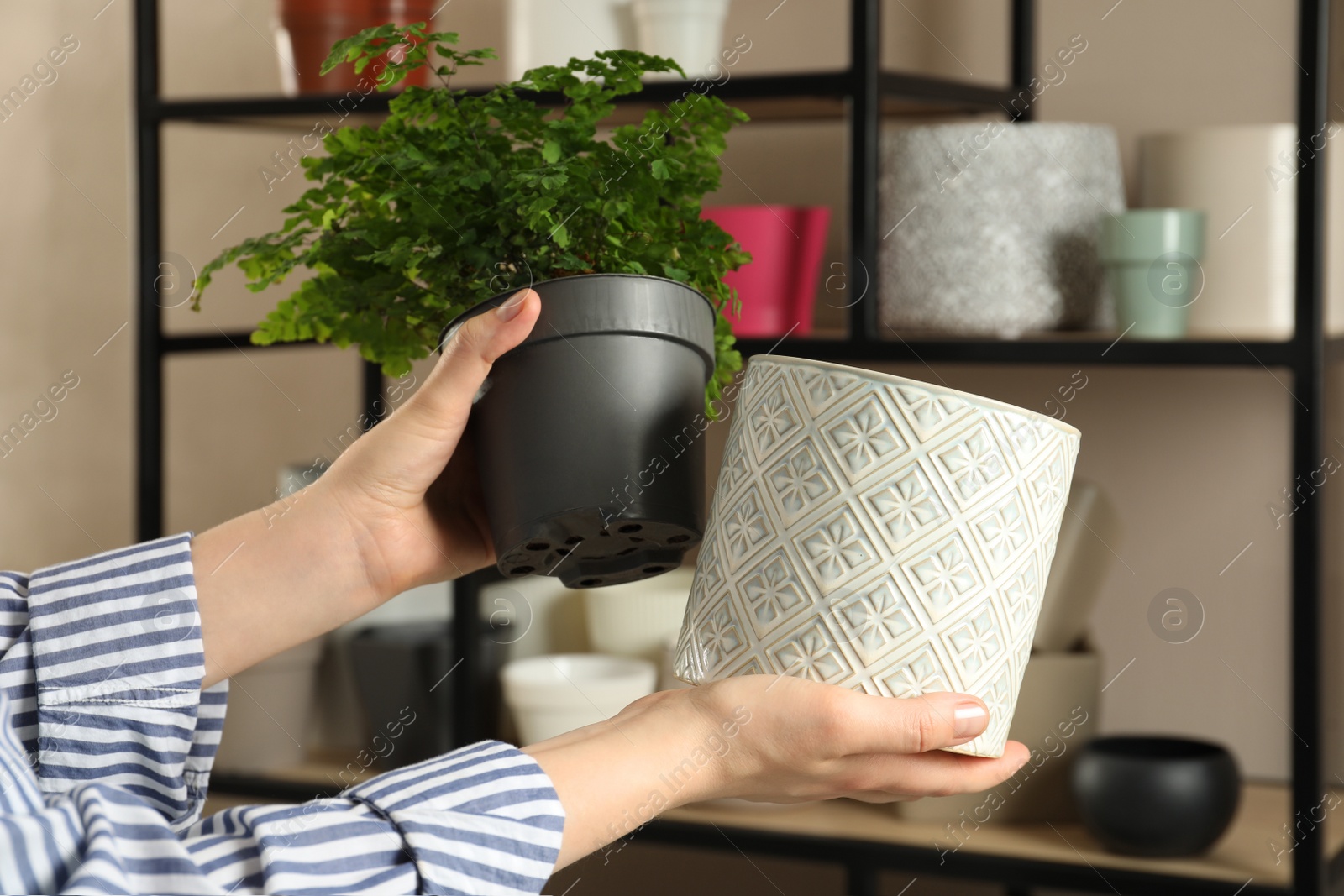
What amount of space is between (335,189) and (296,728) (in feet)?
3.34

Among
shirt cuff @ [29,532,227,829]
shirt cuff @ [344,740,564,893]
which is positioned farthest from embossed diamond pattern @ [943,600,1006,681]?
shirt cuff @ [29,532,227,829]

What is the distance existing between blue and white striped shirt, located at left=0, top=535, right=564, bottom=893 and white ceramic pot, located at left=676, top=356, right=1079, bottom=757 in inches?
6.0

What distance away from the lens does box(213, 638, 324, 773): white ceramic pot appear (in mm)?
1647

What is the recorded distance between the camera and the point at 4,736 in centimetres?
62

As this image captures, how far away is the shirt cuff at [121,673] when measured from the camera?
72 cm

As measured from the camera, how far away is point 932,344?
134 centimetres

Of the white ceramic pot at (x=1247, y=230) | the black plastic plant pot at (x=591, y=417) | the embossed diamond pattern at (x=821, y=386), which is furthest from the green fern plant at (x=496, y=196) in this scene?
the white ceramic pot at (x=1247, y=230)

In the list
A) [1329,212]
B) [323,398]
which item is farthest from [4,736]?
[323,398]

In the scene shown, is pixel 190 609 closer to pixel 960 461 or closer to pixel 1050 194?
pixel 960 461

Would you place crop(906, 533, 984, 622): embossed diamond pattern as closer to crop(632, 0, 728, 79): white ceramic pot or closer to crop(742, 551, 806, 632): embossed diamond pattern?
crop(742, 551, 806, 632): embossed diamond pattern

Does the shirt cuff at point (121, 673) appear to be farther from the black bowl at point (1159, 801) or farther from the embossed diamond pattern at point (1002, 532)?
the black bowl at point (1159, 801)

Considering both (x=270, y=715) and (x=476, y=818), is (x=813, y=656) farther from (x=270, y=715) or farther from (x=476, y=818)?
(x=270, y=715)

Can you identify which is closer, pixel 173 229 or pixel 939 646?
pixel 939 646

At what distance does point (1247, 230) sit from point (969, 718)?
0.79 m
